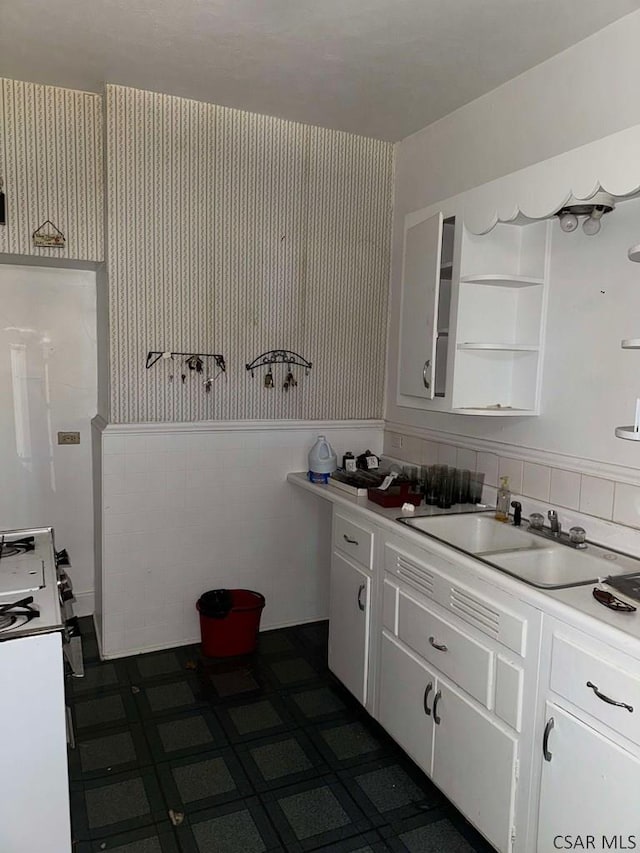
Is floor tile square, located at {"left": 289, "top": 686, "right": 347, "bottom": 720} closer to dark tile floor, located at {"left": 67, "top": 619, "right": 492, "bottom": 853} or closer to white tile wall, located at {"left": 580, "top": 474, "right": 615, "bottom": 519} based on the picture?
dark tile floor, located at {"left": 67, "top": 619, "right": 492, "bottom": 853}

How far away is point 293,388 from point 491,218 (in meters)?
1.45

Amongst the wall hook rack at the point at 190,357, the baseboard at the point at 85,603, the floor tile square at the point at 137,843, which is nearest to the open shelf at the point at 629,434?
the floor tile square at the point at 137,843

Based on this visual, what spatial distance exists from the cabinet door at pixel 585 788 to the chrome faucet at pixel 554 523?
0.78m

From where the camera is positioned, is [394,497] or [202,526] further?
[202,526]

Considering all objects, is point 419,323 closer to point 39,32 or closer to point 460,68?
point 460,68

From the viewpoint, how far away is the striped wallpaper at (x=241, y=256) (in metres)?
3.00

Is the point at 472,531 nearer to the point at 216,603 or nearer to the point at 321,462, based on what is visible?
the point at 321,462

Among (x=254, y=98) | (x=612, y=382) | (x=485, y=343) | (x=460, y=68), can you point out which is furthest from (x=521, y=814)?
(x=254, y=98)

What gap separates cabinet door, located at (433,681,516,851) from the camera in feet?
6.07

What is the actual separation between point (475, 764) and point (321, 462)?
64.7 inches

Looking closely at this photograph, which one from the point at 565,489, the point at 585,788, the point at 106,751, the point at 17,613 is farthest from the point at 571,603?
the point at 106,751

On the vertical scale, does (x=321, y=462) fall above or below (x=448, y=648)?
above

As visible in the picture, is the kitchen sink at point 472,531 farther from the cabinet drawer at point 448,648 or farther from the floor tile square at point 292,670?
the floor tile square at point 292,670

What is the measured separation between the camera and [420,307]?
282cm
